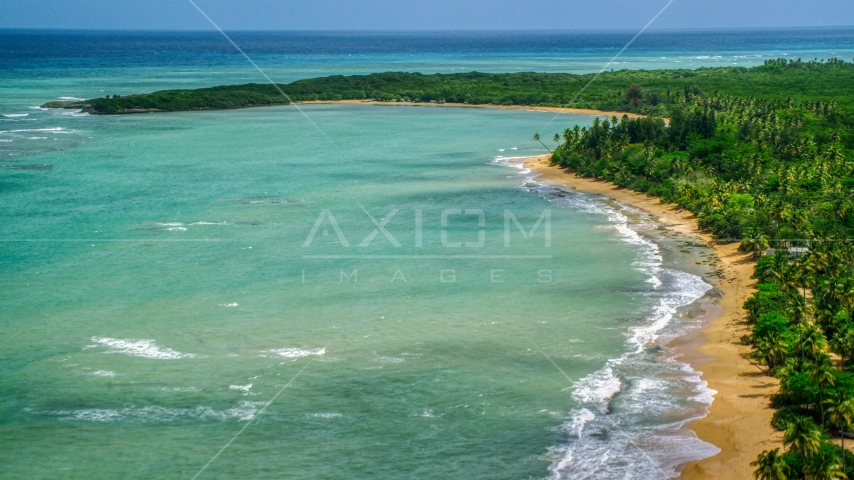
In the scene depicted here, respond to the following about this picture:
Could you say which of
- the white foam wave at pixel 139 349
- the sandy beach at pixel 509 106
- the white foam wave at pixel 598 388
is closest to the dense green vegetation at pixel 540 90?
the sandy beach at pixel 509 106

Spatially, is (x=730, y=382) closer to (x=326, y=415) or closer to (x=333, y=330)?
(x=326, y=415)

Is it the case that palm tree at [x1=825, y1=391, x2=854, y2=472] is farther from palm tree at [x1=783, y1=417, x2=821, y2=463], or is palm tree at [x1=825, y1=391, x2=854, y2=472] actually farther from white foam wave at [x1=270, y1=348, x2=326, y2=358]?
white foam wave at [x1=270, y1=348, x2=326, y2=358]

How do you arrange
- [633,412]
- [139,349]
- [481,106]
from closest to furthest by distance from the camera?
[633,412] < [139,349] < [481,106]

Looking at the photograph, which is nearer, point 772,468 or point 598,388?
point 772,468

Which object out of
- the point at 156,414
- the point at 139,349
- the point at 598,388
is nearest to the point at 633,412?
the point at 598,388

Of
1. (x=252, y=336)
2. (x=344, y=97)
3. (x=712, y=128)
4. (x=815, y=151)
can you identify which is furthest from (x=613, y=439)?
(x=344, y=97)

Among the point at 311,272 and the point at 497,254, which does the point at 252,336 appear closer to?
the point at 311,272
